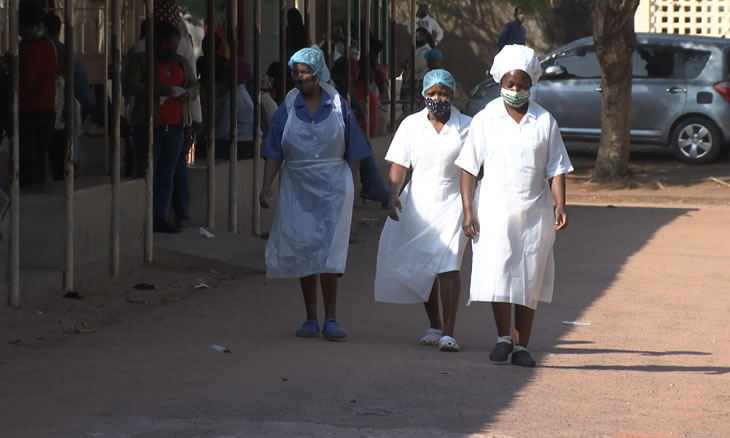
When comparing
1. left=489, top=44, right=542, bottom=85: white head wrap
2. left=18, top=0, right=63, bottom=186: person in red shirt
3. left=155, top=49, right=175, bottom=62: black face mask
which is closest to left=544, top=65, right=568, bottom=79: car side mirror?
left=155, top=49, right=175, bottom=62: black face mask

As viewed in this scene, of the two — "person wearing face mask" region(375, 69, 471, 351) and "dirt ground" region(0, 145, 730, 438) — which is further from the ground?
"person wearing face mask" region(375, 69, 471, 351)

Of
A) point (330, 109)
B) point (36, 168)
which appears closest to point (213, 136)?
point (36, 168)

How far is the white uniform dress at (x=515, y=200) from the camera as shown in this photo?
737cm

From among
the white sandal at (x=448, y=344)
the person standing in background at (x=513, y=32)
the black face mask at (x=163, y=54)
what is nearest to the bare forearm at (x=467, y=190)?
the white sandal at (x=448, y=344)

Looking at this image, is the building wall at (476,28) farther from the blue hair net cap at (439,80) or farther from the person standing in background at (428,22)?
the blue hair net cap at (439,80)

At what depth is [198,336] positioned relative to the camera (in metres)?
8.34

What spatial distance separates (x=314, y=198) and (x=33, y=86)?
2890 millimetres

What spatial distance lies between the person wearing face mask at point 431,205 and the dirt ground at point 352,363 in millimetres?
346

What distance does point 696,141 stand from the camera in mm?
20875

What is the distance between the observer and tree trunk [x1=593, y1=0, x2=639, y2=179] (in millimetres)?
18625

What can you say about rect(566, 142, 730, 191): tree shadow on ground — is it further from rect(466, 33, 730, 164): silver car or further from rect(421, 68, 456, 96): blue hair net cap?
rect(421, 68, 456, 96): blue hair net cap

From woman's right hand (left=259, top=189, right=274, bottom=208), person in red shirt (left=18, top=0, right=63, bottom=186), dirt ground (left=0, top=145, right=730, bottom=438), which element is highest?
person in red shirt (left=18, top=0, right=63, bottom=186)

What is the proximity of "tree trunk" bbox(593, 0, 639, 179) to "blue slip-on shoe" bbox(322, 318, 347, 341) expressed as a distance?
1126 centimetres

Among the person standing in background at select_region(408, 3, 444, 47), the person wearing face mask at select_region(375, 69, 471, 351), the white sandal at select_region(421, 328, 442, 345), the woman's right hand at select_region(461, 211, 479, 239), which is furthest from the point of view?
the person standing in background at select_region(408, 3, 444, 47)
